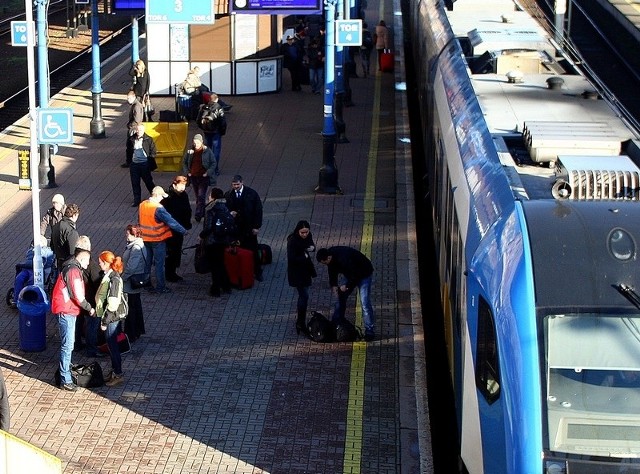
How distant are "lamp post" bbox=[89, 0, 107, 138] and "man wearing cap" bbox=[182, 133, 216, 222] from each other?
21.2ft

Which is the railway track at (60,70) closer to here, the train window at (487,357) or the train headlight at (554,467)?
the train window at (487,357)

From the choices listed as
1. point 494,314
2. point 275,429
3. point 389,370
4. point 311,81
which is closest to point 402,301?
point 389,370

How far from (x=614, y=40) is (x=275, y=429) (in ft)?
106

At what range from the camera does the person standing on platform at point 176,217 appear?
52.7 feet

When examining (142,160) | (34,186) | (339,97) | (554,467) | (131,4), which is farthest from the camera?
(339,97)

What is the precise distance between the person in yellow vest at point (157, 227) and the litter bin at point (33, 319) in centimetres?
170

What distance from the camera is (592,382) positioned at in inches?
318

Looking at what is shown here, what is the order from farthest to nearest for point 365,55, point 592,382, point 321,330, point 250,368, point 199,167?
point 365,55, point 199,167, point 321,330, point 250,368, point 592,382

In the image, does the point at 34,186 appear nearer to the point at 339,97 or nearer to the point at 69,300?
the point at 69,300

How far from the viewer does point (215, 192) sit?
628 inches

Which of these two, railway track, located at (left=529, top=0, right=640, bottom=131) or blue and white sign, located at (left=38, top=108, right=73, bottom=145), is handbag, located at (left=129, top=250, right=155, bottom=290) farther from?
railway track, located at (left=529, top=0, right=640, bottom=131)

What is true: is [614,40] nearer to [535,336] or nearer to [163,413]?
[163,413]

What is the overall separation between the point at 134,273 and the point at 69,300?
2.01 m

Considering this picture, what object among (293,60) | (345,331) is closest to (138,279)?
(345,331)
